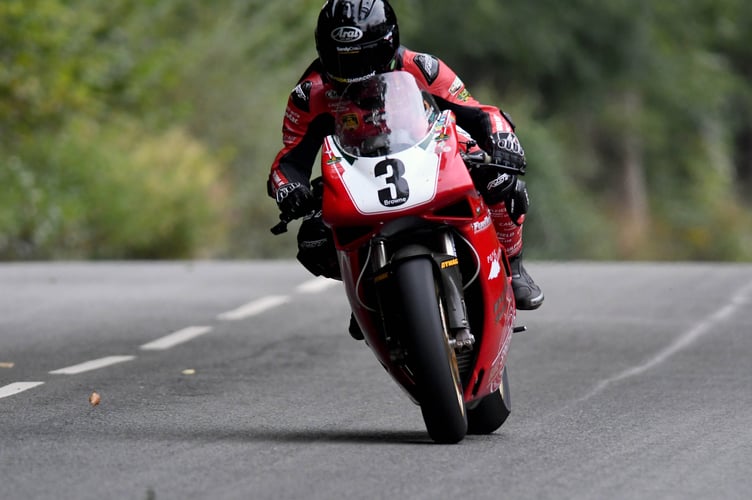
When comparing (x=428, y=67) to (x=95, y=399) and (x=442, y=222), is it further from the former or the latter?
(x=95, y=399)

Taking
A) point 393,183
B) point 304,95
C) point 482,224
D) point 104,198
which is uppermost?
point 304,95

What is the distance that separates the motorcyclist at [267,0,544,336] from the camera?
6906mm

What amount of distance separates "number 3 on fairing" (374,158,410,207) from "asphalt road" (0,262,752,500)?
0.97 meters

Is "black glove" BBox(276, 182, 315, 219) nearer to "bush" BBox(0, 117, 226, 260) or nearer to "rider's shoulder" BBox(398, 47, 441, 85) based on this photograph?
"rider's shoulder" BBox(398, 47, 441, 85)

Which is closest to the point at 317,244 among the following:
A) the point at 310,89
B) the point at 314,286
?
the point at 310,89

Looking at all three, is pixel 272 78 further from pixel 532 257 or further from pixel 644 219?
pixel 644 219

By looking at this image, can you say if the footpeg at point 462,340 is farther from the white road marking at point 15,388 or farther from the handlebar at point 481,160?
the white road marking at point 15,388

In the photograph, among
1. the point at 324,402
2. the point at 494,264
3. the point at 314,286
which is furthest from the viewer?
the point at 314,286

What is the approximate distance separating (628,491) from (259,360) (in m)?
4.97

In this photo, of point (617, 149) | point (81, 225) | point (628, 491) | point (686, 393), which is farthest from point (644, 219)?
point (628, 491)

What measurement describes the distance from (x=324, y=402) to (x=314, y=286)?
7.39m

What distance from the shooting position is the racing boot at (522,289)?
25.4ft

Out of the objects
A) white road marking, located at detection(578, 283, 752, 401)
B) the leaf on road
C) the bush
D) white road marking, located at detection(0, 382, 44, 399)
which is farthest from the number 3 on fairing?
the bush

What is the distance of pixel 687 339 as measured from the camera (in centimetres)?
1181
